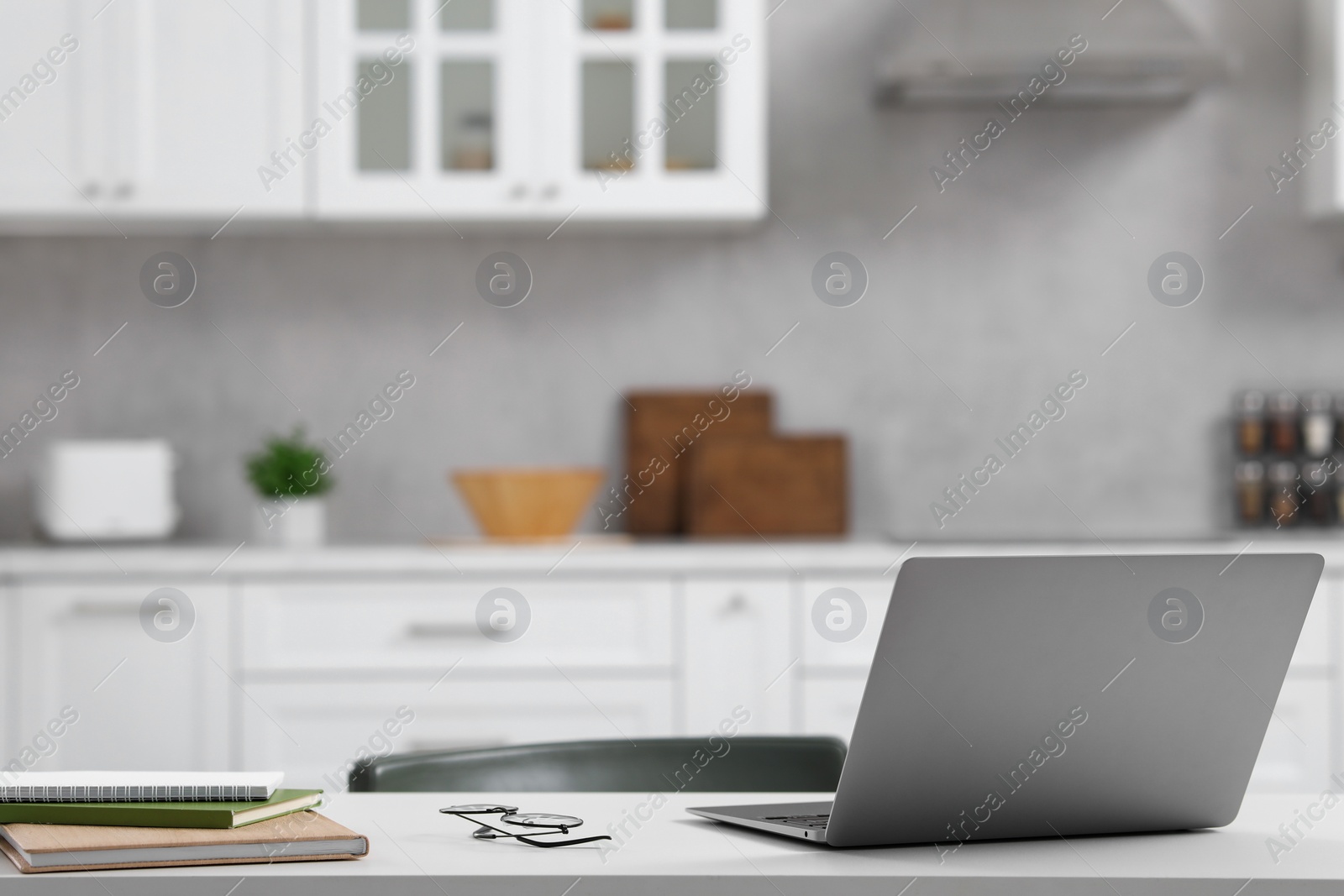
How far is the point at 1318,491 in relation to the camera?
302cm

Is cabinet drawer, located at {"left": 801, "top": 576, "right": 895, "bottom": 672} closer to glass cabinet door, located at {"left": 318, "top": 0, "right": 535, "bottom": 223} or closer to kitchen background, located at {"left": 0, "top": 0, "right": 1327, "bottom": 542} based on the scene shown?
kitchen background, located at {"left": 0, "top": 0, "right": 1327, "bottom": 542}

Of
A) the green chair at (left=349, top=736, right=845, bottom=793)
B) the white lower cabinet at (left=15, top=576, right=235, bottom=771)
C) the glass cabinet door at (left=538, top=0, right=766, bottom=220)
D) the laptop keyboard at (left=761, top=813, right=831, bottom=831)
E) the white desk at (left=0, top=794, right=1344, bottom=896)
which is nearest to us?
the white desk at (left=0, top=794, right=1344, bottom=896)

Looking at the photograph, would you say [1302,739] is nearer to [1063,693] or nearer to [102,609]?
[1063,693]

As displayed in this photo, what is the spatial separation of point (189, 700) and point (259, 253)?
1147 millimetres

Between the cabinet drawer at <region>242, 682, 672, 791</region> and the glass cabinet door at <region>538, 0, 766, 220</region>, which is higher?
the glass cabinet door at <region>538, 0, 766, 220</region>

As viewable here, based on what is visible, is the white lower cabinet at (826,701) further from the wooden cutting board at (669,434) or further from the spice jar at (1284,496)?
the spice jar at (1284,496)

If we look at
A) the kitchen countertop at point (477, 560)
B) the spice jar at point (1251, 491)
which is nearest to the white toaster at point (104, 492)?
the kitchen countertop at point (477, 560)

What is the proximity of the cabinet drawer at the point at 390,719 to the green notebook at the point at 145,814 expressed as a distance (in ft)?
5.26

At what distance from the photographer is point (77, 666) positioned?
242cm

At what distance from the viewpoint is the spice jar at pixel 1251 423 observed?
9.94ft

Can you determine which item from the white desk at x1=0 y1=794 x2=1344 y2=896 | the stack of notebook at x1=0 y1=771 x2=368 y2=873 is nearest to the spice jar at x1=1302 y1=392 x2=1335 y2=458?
the white desk at x1=0 y1=794 x2=1344 y2=896

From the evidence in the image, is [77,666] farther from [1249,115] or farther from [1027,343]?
[1249,115]

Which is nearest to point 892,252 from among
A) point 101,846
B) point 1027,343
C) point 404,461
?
point 1027,343

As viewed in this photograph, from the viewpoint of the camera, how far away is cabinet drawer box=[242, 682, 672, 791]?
7.94 feet
